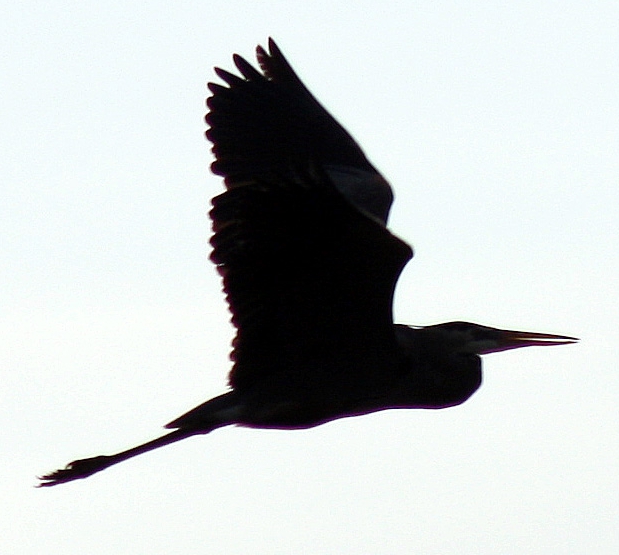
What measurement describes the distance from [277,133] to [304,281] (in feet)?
5.85

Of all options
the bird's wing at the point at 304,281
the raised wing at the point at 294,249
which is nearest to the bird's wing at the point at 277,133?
the raised wing at the point at 294,249

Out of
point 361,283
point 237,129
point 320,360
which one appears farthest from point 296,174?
point 237,129

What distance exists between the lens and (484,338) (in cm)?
912

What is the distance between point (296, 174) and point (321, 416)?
1674 millimetres

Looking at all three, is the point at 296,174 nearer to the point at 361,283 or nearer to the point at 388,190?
the point at 361,283

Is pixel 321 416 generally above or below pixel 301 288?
below

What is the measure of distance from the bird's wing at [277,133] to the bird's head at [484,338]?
0.80 metres

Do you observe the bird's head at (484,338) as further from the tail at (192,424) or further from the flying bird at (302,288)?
the tail at (192,424)

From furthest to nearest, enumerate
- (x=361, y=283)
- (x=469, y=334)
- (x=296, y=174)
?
1. (x=469, y=334)
2. (x=361, y=283)
3. (x=296, y=174)

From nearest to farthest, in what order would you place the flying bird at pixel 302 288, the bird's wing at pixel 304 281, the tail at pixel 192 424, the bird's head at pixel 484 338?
the bird's wing at pixel 304 281 → the flying bird at pixel 302 288 → the tail at pixel 192 424 → the bird's head at pixel 484 338

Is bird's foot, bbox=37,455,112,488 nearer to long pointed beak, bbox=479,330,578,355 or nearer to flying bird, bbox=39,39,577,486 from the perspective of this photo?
flying bird, bbox=39,39,577,486

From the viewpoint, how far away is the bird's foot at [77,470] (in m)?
8.46

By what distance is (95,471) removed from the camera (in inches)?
334

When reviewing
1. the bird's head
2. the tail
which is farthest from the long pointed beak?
the tail
